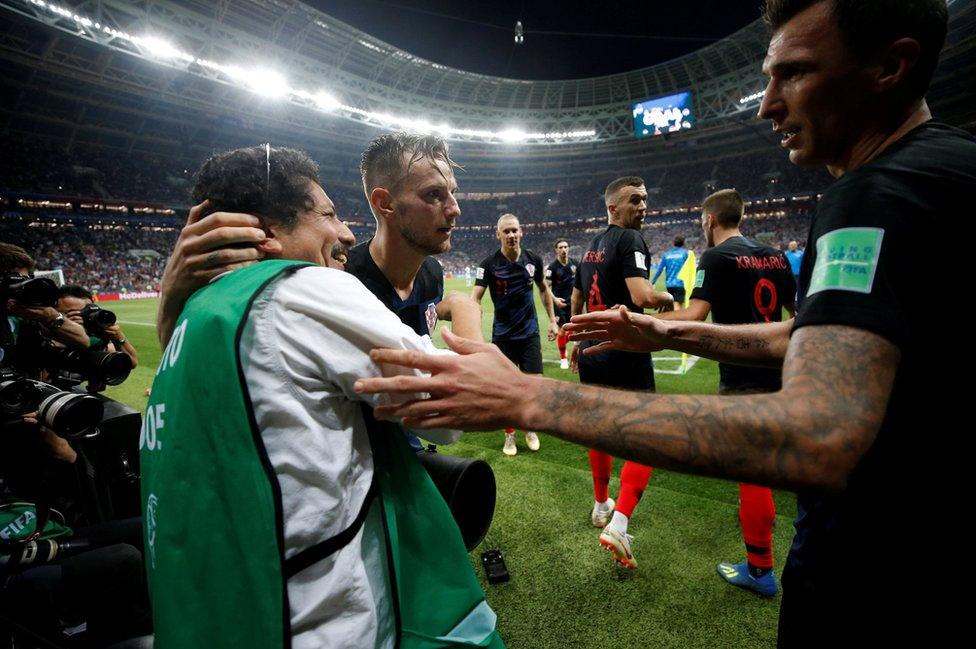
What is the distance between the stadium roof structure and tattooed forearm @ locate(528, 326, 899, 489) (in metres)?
25.7

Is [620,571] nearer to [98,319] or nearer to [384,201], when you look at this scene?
[384,201]

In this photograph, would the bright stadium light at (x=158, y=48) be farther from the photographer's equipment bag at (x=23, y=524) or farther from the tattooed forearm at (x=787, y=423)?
the tattooed forearm at (x=787, y=423)

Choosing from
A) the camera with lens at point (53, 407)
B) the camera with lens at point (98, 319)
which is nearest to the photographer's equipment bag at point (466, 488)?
the camera with lens at point (53, 407)

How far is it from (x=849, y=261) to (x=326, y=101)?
32.7m

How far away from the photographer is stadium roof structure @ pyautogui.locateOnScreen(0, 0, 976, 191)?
20.6 metres

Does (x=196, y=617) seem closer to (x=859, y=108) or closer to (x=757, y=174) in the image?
(x=859, y=108)

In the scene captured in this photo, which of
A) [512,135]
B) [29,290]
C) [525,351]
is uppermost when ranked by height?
[512,135]

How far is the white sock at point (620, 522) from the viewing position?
2822 mm

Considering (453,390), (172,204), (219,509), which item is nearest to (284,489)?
(219,509)

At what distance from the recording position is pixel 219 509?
0.85 m

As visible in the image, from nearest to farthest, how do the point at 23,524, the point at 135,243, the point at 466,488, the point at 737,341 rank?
the point at 466,488 < the point at 737,341 < the point at 23,524 < the point at 135,243

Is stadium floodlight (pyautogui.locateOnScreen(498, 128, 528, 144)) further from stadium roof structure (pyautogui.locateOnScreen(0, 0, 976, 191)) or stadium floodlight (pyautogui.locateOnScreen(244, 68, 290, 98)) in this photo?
stadium floodlight (pyautogui.locateOnScreen(244, 68, 290, 98))

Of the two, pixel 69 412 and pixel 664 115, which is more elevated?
pixel 664 115

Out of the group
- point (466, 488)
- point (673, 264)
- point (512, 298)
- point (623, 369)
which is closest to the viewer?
point (466, 488)
